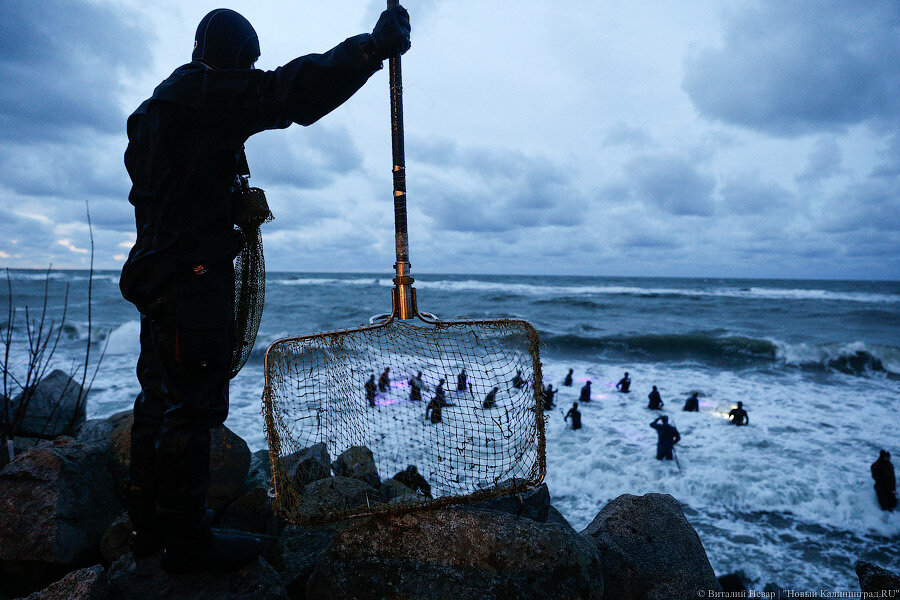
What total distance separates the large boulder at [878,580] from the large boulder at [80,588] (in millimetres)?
4549

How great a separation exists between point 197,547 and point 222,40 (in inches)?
93.7

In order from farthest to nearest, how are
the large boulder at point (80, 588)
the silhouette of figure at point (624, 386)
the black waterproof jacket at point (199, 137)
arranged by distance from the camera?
the silhouette of figure at point (624, 386) → the large boulder at point (80, 588) → the black waterproof jacket at point (199, 137)

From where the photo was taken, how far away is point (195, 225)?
1897 mm

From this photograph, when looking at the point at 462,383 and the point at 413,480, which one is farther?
the point at 413,480

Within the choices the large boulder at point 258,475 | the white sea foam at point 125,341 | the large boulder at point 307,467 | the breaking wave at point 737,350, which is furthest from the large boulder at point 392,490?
the white sea foam at point 125,341

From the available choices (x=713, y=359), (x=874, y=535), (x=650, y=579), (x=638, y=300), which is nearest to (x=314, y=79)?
(x=650, y=579)

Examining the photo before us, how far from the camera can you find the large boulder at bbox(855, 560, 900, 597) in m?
2.80

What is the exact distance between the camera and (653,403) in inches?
445

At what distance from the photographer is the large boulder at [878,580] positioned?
2.80 meters

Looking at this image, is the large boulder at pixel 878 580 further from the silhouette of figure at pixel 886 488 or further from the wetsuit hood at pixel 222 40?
the silhouette of figure at pixel 886 488

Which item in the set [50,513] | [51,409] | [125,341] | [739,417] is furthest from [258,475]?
[125,341]

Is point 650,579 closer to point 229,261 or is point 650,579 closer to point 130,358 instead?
point 229,261

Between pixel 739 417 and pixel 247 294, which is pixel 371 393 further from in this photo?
pixel 739 417

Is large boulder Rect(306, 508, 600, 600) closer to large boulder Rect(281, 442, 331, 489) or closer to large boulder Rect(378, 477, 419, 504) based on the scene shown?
large boulder Rect(281, 442, 331, 489)
